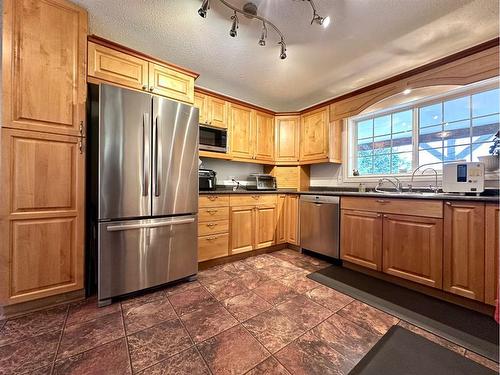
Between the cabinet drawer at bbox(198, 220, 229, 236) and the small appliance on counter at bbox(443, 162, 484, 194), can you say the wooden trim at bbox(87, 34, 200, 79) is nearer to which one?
the cabinet drawer at bbox(198, 220, 229, 236)

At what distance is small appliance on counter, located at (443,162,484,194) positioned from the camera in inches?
68.3

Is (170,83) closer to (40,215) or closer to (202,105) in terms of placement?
(202,105)

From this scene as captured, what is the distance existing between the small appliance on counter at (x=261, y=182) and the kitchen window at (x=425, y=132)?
1217 millimetres

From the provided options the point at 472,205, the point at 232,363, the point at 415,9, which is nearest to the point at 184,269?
the point at 232,363

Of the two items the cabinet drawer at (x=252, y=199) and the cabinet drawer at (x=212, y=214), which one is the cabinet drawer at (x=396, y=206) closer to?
the cabinet drawer at (x=252, y=199)

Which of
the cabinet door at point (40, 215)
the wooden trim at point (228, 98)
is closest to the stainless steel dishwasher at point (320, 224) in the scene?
the wooden trim at point (228, 98)

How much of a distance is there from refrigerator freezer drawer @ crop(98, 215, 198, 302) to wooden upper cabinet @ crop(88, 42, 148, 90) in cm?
131

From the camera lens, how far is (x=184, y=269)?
6.79ft

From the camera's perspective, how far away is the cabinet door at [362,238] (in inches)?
85.5

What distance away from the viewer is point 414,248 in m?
1.91

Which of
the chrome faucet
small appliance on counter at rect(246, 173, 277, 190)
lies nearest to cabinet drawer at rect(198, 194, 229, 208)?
small appliance on counter at rect(246, 173, 277, 190)

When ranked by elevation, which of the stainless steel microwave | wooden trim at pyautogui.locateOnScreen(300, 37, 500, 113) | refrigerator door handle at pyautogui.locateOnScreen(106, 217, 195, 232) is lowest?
refrigerator door handle at pyautogui.locateOnScreen(106, 217, 195, 232)

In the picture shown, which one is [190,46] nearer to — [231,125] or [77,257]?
[231,125]

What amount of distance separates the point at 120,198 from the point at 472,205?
280 centimetres
